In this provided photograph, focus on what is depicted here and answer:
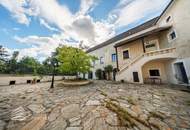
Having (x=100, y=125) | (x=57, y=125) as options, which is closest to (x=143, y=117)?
(x=100, y=125)

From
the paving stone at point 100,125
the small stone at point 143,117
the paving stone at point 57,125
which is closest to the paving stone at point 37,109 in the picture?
the paving stone at point 57,125

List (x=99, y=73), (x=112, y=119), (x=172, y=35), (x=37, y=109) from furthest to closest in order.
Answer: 1. (x=99, y=73)
2. (x=172, y=35)
3. (x=37, y=109)
4. (x=112, y=119)

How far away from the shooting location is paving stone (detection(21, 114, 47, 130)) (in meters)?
2.79

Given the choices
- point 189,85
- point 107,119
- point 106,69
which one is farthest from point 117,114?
point 106,69

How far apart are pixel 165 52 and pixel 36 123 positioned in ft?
36.9

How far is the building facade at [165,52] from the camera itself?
8016 mm

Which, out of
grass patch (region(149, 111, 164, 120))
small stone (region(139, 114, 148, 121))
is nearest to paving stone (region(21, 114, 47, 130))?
small stone (region(139, 114, 148, 121))

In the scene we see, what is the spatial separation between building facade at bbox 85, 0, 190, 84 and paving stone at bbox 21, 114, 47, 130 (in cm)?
1012

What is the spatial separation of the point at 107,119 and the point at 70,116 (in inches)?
53.7

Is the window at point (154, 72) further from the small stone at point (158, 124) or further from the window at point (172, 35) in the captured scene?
the small stone at point (158, 124)

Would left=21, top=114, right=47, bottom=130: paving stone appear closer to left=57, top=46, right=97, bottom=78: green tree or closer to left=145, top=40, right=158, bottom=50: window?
left=57, top=46, right=97, bottom=78: green tree

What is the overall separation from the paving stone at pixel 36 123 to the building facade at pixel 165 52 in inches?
399

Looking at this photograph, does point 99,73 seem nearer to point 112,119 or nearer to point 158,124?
point 112,119

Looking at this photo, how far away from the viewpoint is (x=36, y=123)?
119 inches
